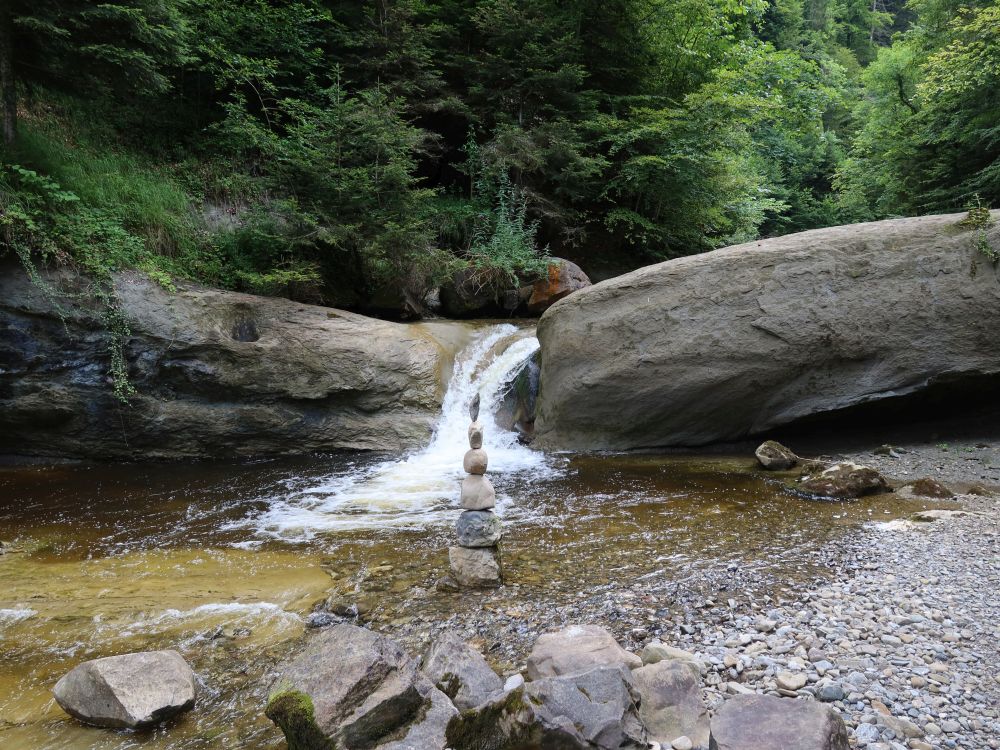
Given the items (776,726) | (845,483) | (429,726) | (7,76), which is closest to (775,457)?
(845,483)

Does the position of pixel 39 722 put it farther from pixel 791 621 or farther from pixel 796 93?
pixel 796 93

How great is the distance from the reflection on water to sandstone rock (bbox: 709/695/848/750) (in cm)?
171

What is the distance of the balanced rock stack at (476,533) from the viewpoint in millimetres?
4172

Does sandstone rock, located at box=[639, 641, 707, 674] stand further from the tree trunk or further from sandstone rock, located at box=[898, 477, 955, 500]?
the tree trunk

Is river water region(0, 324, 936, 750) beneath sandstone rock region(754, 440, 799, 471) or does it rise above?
beneath

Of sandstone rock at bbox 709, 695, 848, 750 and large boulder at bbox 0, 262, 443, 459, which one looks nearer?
sandstone rock at bbox 709, 695, 848, 750

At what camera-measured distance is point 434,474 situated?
23.9 ft

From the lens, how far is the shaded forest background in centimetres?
784

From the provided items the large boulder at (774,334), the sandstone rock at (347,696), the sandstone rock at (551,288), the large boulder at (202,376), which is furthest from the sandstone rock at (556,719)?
the sandstone rock at (551,288)

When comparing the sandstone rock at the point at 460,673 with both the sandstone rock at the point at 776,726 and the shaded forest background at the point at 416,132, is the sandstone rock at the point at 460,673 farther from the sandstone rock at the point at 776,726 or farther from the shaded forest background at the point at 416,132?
the shaded forest background at the point at 416,132

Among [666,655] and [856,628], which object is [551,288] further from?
[666,655]

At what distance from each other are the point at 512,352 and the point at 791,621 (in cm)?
677

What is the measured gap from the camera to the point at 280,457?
27.0 ft

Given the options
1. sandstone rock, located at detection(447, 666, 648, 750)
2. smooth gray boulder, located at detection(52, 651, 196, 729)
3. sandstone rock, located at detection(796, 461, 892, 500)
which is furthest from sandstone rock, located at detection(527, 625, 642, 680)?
sandstone rock, located at detection(796, 461, 892, 500)
